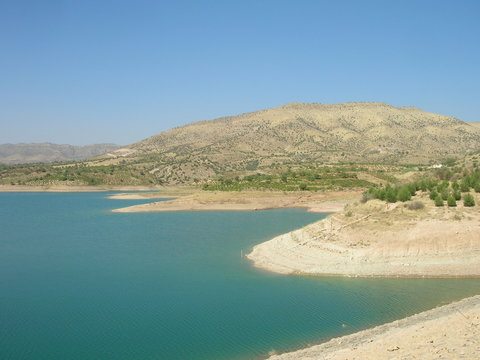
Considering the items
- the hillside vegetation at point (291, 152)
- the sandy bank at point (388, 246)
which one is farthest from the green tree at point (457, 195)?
the hillside vegetation at point (291, 152)

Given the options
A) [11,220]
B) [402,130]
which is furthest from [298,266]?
[402,130]

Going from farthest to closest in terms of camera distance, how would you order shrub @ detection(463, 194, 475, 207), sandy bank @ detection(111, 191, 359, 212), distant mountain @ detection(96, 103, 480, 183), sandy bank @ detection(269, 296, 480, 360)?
1. distant mountain @ detection(96, 103, 480, 183)
2. sandy bank @ detection(111, 191, 359, 212)
3. shrub @ detection(463, 194, 475, 207)
4. sandy bank @ detection(269, 296, 480, 360)

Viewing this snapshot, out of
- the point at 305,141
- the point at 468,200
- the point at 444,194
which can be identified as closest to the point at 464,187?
the point at 444,194

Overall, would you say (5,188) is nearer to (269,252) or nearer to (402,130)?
(269,252)

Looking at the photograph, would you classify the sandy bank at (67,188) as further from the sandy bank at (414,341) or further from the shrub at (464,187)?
the sandy bank at (414,341)

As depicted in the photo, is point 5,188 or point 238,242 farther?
point 5,188

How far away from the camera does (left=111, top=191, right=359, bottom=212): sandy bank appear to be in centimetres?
6100

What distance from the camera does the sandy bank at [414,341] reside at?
43.3ft

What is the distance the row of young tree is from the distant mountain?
3197 inches

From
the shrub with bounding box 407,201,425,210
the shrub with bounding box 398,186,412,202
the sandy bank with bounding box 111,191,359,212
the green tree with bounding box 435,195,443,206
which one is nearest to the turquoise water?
the shrub with bounding box 407,201,425,210

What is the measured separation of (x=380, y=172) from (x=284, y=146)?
69.6 meters

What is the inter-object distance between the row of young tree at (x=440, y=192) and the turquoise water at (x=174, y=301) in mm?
8131

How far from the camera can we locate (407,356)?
1308 centimetres

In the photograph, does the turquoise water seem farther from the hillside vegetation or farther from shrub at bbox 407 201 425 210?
the hillside vegetation
